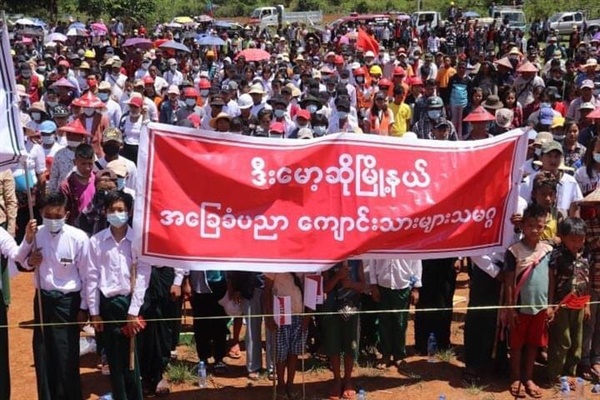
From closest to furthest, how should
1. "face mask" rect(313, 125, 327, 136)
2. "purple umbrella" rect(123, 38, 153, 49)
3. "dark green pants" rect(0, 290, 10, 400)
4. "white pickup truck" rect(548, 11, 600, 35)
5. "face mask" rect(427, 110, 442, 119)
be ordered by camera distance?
"dark green pants" rect(0, 290, 10, 400) → "face mask" rect(427, 110, 442, 119) → "face mask" rect(313, 125, 327, 136) → "purple umbrella" rect(123, 38, 153, 49) → "white pickup truck" rect(548, 11, 600, 35)

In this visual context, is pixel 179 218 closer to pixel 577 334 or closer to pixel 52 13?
pixel 577 334

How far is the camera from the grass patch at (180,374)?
6773 mm

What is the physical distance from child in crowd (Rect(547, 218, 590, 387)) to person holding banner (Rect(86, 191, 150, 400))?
3.03 metres

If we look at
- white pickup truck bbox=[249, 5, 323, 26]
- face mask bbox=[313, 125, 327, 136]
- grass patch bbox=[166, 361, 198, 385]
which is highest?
white pickup truck bbox=[249, 5, 323, 26]

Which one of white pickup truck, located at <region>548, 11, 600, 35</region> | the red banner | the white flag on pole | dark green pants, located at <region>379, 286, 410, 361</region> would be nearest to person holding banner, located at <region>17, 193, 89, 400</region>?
the white flag on pole

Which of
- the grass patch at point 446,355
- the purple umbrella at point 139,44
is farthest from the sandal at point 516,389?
the purple umbrella at point 139,44

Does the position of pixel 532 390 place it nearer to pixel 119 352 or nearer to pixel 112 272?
pixel 119 352

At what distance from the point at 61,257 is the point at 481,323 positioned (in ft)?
10.7

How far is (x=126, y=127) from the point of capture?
11.3 m

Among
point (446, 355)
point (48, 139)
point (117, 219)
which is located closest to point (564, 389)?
point (446, 355)

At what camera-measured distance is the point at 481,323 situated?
6.60 m

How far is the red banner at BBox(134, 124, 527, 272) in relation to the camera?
18.2ft

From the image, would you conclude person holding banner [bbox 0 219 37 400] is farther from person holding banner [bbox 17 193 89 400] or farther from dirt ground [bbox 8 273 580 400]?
dirt ground [bbox 8 273 580 400]

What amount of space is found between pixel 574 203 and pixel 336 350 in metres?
2.26
